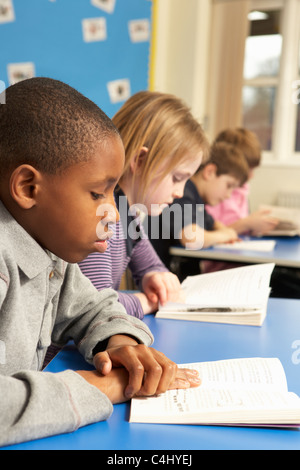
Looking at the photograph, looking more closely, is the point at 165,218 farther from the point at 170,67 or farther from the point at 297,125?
the point at 297,125

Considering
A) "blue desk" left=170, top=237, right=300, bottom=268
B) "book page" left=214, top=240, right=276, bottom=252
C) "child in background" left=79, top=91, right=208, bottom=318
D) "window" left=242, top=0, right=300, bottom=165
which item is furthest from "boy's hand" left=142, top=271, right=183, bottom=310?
"window" left=242, top=0, right=300, bottom=165

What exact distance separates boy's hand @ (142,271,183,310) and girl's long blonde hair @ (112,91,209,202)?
24 centimetres

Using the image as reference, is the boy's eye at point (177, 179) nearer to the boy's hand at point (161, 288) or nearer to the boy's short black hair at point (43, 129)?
the boy's hand at point (161, 288)

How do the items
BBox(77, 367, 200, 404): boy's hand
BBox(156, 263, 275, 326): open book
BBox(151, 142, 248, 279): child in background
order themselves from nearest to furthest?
BBox(77, 367, 200, 404): boy's hand, BBox(156, 263, 275, 326): open book, BBox(151, 142, 248, 279): child in background

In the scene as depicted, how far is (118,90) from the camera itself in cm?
307

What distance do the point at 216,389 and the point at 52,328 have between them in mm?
325

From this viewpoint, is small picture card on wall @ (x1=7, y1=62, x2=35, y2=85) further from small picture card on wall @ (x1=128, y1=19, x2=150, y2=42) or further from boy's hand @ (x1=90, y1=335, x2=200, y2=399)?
boy's hand @ (x1=90, y1=335, x2=200, y2=399)

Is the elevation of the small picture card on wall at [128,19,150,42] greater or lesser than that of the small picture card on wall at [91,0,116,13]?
lesser

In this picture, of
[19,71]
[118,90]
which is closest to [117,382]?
[19,71]

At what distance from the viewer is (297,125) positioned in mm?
4727

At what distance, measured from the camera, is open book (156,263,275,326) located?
1.06m

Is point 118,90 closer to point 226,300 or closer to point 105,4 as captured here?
point 105,4

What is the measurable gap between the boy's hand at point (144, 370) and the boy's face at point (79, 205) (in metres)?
0.16
